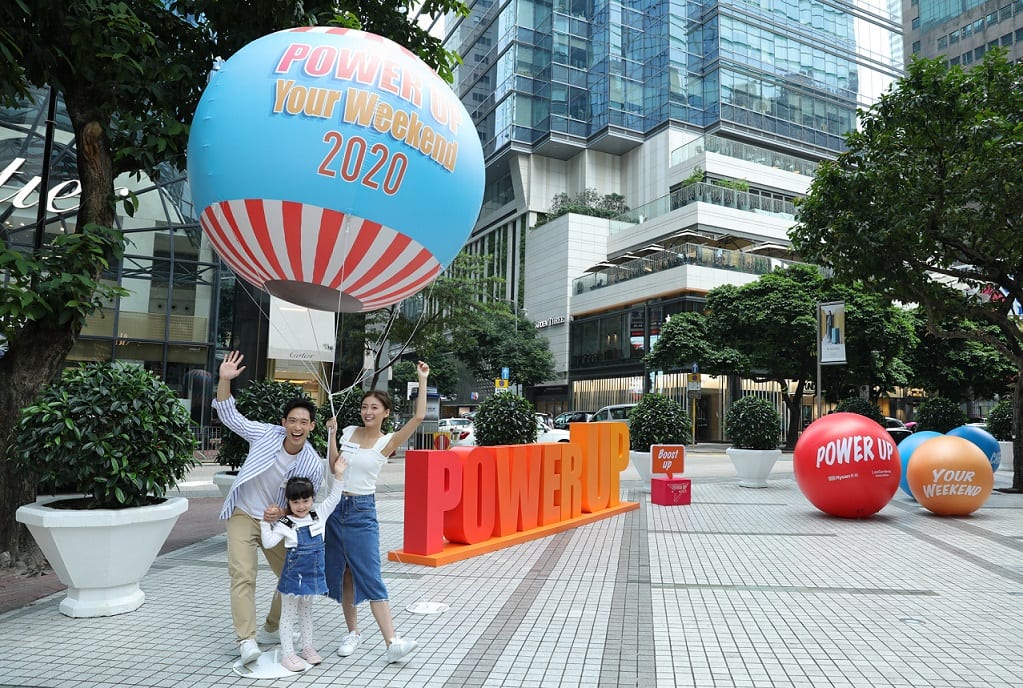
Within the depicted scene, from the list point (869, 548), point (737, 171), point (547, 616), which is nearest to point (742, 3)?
point (737, 171)

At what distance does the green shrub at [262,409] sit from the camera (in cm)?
923

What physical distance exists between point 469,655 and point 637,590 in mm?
2431

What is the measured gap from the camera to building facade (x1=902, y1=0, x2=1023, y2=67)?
6462 cm

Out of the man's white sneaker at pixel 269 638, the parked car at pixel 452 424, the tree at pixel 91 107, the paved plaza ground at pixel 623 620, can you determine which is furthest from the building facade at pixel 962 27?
the man's white sneaker at pixel 269 638

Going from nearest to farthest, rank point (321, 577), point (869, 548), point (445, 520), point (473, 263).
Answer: point (321, 577), point (445, 520), point (869, 548), point (473, 263)

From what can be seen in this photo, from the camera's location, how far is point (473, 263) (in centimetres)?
2991

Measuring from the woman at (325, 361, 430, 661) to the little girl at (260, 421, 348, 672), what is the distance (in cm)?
18

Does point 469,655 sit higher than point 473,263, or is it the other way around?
point 473,263

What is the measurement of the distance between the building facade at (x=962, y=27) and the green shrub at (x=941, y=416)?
54450mm

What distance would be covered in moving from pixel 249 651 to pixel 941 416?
23666 mm

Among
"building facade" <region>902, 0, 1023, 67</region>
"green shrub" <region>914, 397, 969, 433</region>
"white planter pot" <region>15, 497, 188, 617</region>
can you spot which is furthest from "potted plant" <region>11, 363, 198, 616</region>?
"building facade" <region>902, 0, 1023, 67</region>

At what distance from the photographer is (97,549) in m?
5.58

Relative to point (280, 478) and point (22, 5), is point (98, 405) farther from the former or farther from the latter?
point (22, 5)

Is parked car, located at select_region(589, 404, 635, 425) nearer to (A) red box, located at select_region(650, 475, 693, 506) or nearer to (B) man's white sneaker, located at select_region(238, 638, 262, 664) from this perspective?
(A) red box, located at select_region(650, 475, 693, 506)
